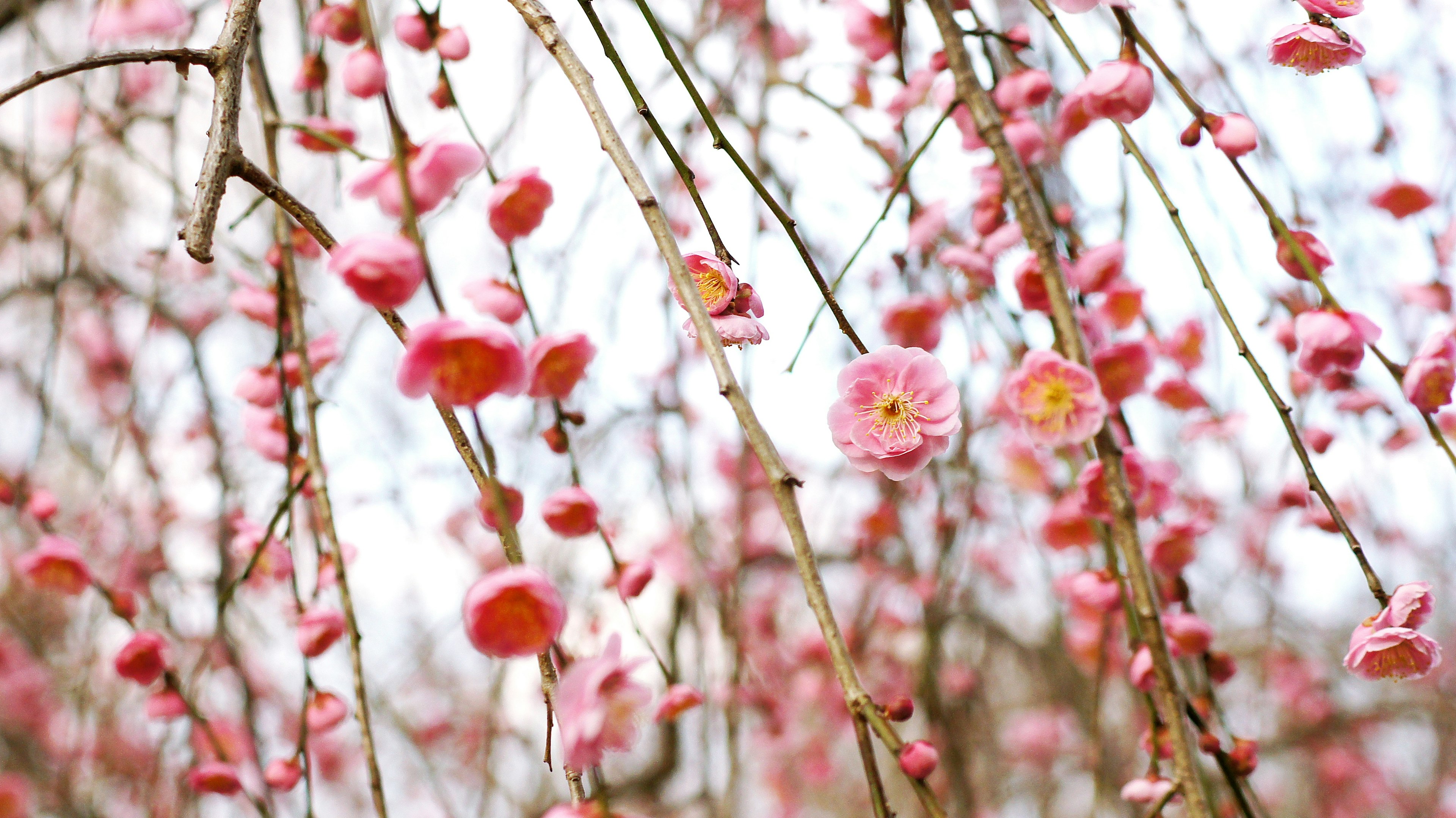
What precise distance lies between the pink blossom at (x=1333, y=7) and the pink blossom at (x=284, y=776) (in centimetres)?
124

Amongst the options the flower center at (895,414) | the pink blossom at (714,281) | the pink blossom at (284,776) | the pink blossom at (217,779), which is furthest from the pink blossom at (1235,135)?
the pink blossom at (217,779)

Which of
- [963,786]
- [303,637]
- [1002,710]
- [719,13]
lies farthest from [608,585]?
[1002,710]

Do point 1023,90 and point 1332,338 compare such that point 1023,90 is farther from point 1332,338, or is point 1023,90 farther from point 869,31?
point 1332,338

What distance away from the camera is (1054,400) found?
98 cm

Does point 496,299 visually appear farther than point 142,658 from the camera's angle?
No

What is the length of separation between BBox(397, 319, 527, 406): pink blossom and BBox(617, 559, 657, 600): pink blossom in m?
0.50

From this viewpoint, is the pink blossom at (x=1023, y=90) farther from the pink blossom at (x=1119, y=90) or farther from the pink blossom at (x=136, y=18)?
the pink blossom at (x=136, y=18)

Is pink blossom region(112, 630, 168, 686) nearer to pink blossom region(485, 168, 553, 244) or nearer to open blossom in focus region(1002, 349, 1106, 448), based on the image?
pink blossom region(485, 168, 553, 244)

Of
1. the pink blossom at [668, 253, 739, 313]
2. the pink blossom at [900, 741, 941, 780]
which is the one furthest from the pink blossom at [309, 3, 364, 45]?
the pink blossom at [900, 741, 941, 780]

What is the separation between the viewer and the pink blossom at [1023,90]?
126 centimetres

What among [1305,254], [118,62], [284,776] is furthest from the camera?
[284,776]

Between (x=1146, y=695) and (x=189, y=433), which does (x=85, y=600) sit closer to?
(x=189, y=433)

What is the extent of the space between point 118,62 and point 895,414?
0.67m

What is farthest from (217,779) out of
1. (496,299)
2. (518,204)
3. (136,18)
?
(136,18)
